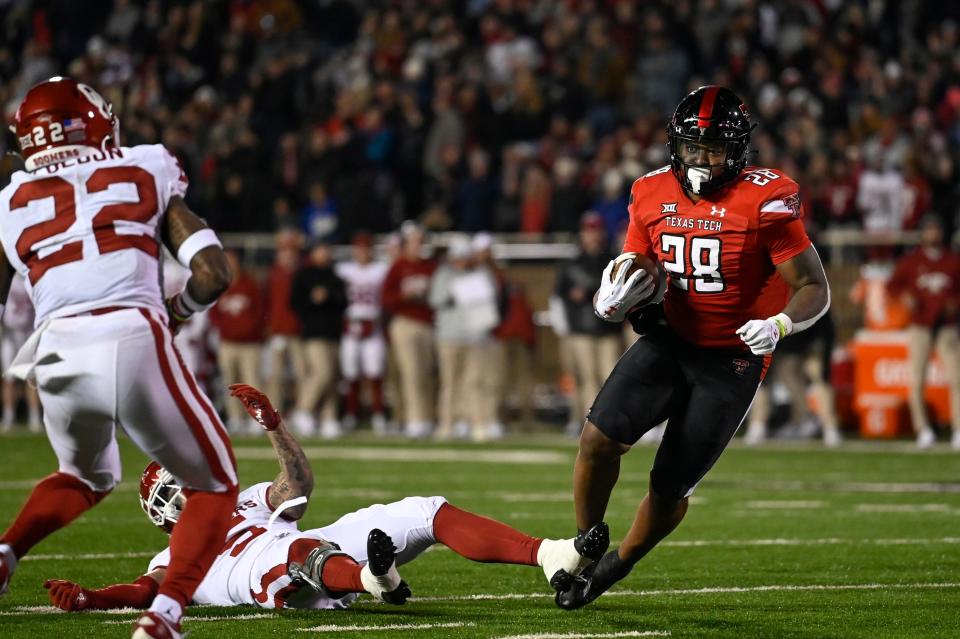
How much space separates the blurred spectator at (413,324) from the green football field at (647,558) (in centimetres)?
224

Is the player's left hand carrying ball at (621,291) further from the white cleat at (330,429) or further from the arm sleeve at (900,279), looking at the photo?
the white cleat at (330,429)

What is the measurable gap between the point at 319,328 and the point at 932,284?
553cm

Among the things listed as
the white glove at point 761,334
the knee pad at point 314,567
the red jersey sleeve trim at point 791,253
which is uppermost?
the red jersey sleeve trim at point 791,253

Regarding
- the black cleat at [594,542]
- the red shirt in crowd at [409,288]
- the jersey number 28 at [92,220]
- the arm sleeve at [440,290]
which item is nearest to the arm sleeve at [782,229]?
the black cleat at [594,542]

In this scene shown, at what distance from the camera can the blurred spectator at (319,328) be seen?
15.5 m

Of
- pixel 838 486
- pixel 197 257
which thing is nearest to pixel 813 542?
pixel 838 486

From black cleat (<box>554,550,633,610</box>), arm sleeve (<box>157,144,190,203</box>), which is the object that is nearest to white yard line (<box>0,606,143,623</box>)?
black cleat (<box>554,550,633,610</box>)

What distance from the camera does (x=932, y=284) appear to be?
1383cm

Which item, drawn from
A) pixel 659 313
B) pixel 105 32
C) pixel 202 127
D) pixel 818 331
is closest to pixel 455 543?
pixel 659 313

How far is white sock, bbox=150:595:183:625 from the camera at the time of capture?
14.4 feet

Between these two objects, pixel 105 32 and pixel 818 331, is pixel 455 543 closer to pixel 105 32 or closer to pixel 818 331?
pixel 818 331

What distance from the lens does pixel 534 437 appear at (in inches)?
617

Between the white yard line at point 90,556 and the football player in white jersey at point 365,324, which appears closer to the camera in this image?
the white yard line at point 90,556

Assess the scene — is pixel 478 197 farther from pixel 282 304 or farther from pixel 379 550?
pixel 379 550
